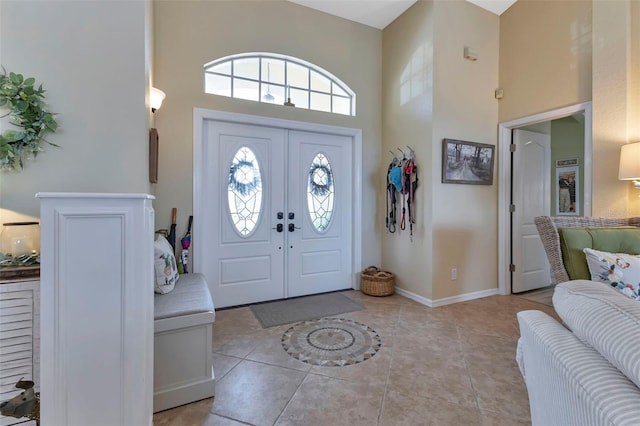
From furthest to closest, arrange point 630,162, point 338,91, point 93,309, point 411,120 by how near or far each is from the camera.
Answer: point 338,91 → point 411,120 → point 630,162 → point 93,309

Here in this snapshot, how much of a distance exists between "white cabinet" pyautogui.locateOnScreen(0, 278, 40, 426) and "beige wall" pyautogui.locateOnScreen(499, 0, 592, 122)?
4.55 m

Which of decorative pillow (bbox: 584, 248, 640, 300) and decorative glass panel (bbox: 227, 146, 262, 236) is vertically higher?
decorative glass panel (bbox: 227, 146, 262, 236)

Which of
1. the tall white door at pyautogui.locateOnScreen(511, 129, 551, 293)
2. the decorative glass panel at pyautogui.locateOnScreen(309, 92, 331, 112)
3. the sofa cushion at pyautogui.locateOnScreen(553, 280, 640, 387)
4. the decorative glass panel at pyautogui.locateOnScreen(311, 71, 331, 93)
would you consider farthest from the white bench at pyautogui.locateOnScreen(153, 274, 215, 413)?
the tall white door at pyautogui.locateOnScreen(511, 129, 551, 293)

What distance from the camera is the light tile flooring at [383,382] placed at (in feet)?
5.24

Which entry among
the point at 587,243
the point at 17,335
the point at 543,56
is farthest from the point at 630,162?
the point at 17,335

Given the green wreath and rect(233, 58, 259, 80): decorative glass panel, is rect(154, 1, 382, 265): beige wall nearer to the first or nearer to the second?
rect(233, 58, 259, 80): decorative glass panel

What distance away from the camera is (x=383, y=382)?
6.23 ft

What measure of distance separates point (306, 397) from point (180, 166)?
2.38 m

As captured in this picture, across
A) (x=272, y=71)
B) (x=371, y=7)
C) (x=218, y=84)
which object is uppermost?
(x=371, y=7)

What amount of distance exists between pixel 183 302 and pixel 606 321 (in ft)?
6.38

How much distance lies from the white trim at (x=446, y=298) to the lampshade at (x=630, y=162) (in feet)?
5.97

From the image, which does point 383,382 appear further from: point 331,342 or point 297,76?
point 297,76

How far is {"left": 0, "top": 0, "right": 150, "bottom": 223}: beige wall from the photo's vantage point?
1.70 meters

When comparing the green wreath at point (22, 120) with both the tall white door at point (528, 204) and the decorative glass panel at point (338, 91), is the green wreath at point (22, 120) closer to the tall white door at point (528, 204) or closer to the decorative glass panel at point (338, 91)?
the decorative glass panel at point (338, 91)
